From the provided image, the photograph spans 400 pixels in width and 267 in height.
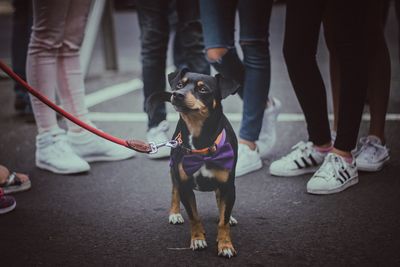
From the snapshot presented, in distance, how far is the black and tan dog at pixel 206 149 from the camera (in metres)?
2.17

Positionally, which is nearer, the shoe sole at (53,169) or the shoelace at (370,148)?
the shoelace at (370,148)

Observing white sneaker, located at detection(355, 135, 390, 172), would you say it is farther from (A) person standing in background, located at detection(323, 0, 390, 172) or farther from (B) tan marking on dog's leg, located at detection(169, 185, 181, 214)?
(B) tan marking on dog's leg, located at detection(169, 185, 181, 214)

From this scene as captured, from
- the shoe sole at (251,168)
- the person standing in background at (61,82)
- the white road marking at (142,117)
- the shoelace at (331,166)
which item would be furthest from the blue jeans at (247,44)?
the white road marking at (142,117)

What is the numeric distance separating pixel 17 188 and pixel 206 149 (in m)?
1.46

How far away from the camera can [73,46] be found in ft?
11.2

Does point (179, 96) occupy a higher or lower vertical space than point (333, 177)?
higher

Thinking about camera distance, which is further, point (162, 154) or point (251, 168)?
point (162, 154)

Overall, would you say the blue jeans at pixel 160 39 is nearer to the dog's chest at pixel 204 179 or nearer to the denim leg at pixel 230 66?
the denim leg at pixel 230 66

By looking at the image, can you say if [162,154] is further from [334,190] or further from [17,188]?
[334,190]

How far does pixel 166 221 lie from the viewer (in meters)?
2.64

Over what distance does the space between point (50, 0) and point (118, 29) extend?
790 centimetres

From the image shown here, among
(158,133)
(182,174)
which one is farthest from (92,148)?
(182,174)

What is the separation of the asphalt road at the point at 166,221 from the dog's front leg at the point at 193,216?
0.18ft

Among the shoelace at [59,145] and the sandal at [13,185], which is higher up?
the shoelace at [59,145]
